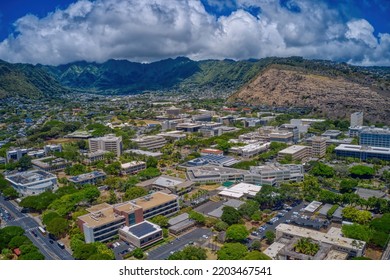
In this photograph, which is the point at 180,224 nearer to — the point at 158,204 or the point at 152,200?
the point at 158,204

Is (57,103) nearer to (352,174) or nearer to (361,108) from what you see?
(361,108)

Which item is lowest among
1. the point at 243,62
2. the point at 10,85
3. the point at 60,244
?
the point at 60,244

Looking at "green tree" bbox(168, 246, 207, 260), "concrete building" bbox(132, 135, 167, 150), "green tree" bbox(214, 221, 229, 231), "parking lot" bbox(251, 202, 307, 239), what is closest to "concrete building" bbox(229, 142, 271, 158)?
"concrete building" bbox(132, 135, 167, 150)

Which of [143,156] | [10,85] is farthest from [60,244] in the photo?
[10,85]

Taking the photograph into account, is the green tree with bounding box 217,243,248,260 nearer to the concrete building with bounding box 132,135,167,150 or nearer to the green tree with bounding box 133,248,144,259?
the green tree with bounding box 133,248,144,259

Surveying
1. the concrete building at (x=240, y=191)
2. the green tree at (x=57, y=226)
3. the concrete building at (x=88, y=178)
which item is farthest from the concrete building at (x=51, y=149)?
the concrete building at (x=240, y=191)

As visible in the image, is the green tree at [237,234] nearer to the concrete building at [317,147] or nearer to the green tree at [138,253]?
the green tree at [138,253]
